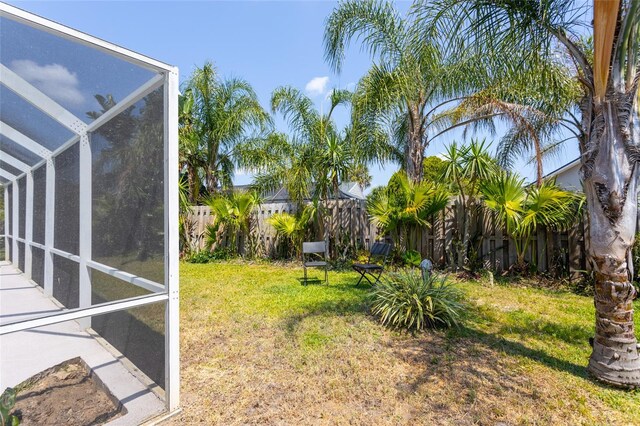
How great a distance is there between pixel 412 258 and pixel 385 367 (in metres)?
4.36

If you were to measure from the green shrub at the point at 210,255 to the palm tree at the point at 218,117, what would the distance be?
9.69ft

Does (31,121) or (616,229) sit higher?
(31,121)

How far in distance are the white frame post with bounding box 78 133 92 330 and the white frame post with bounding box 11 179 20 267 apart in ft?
10.1

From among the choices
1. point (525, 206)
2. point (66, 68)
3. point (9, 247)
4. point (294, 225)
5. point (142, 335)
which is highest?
point (66, 68)

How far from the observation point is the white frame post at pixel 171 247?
91.7 inches

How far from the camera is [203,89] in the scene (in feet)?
37.6

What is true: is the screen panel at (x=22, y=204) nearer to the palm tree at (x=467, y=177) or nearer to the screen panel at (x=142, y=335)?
the screen panel at (x=142, y=335)

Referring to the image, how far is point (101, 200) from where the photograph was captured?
9.73ft

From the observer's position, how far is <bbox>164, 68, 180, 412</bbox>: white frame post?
233cm

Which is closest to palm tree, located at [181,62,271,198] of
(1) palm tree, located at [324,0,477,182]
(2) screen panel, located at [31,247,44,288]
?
(1) palm tree, located at [324,0,477,182]

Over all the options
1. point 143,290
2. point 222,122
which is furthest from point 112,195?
point 222,122

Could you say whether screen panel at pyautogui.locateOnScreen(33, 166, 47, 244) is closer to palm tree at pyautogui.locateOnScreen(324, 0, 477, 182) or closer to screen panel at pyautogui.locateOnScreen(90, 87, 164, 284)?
screen panel at pyautogui.locateOnScreen(90, 87, 164, 284)

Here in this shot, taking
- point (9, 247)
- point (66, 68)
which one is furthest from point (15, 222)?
point (66, 68)

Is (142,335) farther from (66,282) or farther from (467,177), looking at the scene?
(467,177)
